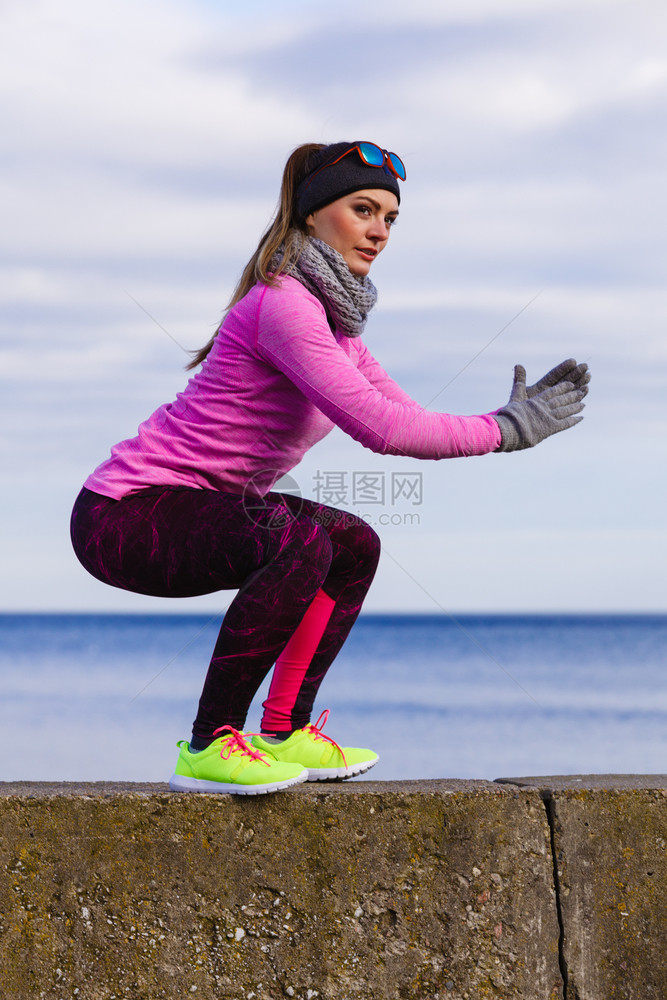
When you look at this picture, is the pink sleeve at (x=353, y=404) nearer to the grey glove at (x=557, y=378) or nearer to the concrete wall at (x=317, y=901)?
the grey glove at (x=557, y=378)

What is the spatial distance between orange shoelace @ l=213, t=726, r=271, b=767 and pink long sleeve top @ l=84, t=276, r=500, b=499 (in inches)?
23.2

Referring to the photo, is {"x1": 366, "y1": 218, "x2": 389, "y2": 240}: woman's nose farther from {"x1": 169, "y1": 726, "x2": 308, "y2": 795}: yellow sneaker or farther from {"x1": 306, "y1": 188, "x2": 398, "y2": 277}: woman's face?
{"x1": 169, "y1": 726, "x2": 308, "y2": 795}: yellow sneaker

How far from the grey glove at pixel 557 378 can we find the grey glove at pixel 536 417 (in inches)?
1.1

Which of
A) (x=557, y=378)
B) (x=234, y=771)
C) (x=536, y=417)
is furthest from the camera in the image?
(x=557, y=378)

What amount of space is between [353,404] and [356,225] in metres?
0.56

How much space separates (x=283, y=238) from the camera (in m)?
2.39

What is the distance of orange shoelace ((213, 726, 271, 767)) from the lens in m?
2.09

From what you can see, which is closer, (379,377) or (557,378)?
(557,378)

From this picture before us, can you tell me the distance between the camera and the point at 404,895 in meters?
2.10

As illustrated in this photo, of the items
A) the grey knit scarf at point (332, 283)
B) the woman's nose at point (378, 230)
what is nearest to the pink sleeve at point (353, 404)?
the grey knit scarf at point (332, 283)

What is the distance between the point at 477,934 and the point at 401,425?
3.79 feet

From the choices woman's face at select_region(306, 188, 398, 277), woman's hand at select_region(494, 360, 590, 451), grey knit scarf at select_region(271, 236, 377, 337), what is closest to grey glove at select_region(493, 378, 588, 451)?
woman's hand at select_region(494, 360, 590, 451)

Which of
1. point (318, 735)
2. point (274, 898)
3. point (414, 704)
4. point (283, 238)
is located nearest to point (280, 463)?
point (283, 238)

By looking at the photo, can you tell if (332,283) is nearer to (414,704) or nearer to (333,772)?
(333,772)
